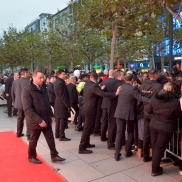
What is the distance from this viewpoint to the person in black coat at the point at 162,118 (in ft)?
13.5

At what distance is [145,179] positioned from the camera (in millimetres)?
4348

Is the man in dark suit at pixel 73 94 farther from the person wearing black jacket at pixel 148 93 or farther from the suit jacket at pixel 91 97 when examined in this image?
the person wearing black jacket at pixel 148 93

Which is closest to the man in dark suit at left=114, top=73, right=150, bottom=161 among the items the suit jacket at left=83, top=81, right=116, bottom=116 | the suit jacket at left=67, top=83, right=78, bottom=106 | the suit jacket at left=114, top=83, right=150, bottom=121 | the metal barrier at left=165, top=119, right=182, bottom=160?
the suit jacket at left=114, top=83, right=150, bottom=121

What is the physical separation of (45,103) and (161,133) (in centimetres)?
238

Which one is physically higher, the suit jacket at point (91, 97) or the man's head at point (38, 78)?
the man's head at point (38, 78)

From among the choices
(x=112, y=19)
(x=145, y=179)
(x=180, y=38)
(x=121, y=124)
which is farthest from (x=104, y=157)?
(x=180, y=38)

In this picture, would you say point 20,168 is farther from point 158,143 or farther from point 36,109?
point 158,143

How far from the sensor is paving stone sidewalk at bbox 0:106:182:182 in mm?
4415

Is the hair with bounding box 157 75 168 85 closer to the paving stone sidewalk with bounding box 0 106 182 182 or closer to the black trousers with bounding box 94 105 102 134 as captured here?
the paving stone sidewalk with bounding box 0 106 182 182

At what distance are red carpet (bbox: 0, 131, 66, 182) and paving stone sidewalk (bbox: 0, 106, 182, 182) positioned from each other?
0.23 m

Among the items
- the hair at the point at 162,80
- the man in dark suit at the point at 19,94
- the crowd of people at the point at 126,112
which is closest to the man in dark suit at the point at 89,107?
the crowd of people at the point at 126,112

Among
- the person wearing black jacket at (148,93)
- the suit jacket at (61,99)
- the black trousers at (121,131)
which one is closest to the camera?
the person wearing black jacket at (148,93)

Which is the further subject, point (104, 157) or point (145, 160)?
point (104, 157)

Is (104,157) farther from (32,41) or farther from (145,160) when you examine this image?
(32,41)
